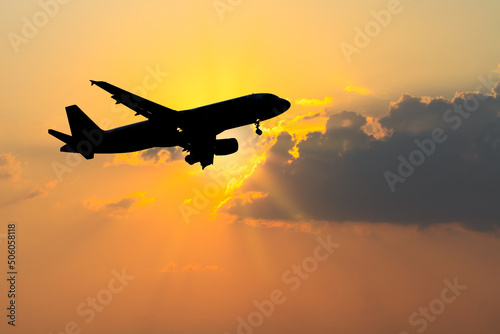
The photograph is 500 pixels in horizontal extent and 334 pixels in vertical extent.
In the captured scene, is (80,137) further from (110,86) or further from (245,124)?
(245,124)

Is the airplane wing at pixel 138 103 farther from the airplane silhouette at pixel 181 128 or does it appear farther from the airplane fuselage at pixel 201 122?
the airplane fuselage at pixel 201 122

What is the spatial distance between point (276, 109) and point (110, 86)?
2051cm

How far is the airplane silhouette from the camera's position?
207 feet

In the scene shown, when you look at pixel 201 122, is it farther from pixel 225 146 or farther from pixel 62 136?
pixel 62 136

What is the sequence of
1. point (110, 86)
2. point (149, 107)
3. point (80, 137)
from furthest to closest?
1. point (80, 137)
2. point (149, 107)
3. point (110, 86)

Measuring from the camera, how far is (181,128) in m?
65.8

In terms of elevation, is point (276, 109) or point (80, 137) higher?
point (80, 137)

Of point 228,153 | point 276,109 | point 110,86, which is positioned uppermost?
point 110,86

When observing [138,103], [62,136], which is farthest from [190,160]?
[62,136]

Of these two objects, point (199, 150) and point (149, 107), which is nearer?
point (149, 107)

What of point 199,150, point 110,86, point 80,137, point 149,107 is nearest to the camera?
point 110,86

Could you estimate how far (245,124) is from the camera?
64.4 meters

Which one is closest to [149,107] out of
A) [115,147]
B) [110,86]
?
[110,86]

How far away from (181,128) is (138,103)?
253 inches
